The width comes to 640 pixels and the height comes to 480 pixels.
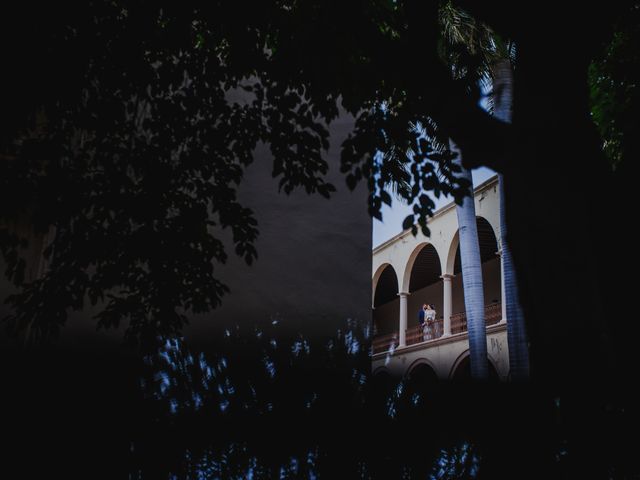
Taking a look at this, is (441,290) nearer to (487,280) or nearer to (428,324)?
(487,280)

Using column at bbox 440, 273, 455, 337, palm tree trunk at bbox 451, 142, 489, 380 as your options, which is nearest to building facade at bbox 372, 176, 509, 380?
column at bbox 440, 273, 455, 337

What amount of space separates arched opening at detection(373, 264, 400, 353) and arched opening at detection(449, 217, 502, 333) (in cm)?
298

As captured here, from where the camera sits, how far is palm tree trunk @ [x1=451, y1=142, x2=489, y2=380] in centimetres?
1102

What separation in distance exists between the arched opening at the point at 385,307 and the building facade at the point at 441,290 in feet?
0.15

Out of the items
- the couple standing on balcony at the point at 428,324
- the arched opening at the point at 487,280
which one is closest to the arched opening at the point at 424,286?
the couple standing on balcony at the point at 428,324

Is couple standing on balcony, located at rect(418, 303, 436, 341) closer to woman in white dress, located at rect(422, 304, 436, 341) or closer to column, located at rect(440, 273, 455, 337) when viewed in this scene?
woman in white dress, located at rect(422, 304, 436, 341)

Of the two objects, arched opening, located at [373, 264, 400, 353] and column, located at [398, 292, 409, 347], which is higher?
arched opening, located at [373, 264, 400, 353]

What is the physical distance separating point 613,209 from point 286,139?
278 cm

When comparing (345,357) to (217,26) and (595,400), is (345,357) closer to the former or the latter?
(217,26)

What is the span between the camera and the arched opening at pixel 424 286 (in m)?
21.1

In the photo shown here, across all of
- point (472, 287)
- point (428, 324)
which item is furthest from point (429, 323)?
point (472, 287)

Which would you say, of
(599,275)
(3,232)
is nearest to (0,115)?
(3,232)

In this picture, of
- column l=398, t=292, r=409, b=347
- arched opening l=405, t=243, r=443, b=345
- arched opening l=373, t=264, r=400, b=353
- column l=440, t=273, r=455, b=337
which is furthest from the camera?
arched opening l=373, t=264, r=400, b=353

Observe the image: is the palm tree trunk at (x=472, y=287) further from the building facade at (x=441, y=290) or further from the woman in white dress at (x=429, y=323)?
the woman in white dress at (x=429, y=323)
